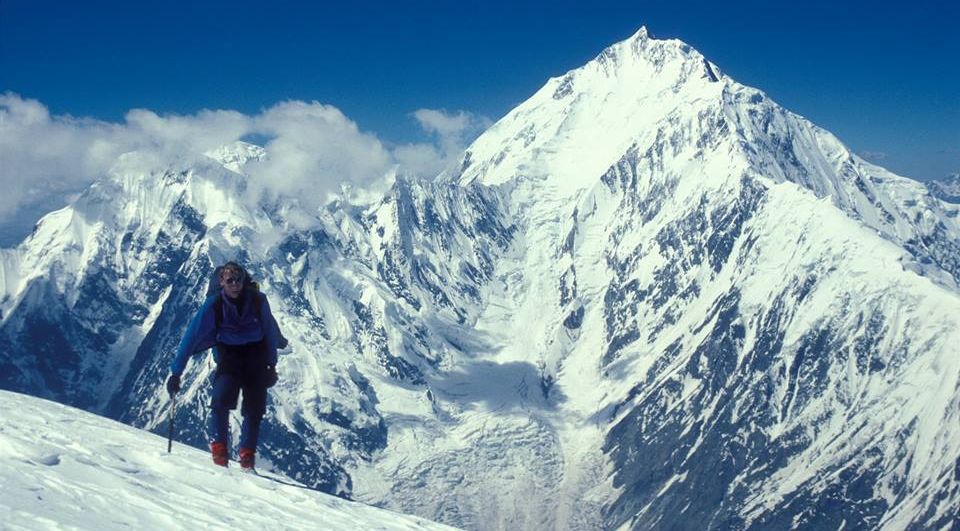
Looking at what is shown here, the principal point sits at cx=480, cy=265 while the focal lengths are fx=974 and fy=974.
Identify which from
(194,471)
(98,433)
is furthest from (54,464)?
(98,433)

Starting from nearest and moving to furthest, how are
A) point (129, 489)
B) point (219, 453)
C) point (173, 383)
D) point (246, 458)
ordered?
point (129, 489)
point (173, 383)
point (219, 453)
point (246, 458)

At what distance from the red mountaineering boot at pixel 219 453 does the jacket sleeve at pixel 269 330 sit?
286cm

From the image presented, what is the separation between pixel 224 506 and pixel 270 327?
16.8 feet

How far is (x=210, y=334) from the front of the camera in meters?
24.8

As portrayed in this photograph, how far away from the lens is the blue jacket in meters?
24.6

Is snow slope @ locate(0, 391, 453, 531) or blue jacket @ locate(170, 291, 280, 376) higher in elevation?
blue jacket @ locate(170, 291, 280, 376)

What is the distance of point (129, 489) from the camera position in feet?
70.6

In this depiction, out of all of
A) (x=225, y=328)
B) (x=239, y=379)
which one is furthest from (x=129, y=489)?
(x=225, y=328)

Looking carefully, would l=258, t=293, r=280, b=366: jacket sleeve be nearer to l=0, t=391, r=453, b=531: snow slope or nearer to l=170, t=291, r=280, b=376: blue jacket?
l=170, t=291, r=280, b=376: blue jacket

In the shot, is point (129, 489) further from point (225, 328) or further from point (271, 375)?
point (271, 375)

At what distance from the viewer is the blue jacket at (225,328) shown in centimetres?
2464

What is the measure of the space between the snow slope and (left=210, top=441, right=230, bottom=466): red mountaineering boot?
0.95 feet

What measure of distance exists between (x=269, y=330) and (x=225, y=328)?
3.95 feet

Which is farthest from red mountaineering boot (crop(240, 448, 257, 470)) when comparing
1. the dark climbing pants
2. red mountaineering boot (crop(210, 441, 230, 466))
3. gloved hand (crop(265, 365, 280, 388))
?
gloved hand (crop(265, 365, 280, 388))
